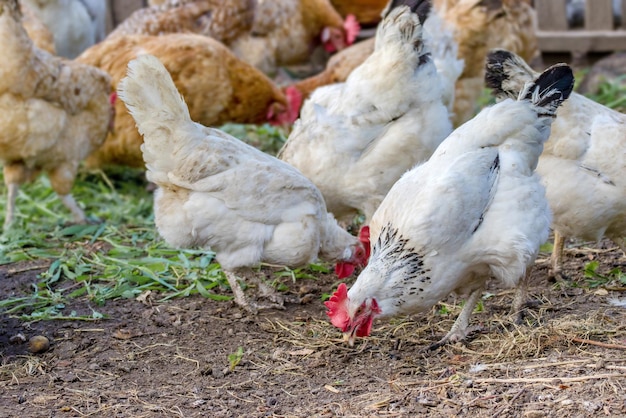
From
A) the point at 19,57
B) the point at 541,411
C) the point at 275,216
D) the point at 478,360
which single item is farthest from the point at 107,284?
the point at 541,411

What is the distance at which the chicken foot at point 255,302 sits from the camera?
4062 mm

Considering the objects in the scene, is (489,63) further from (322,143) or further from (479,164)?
(322,143)

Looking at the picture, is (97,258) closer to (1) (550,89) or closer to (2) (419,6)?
(2) (419,6)

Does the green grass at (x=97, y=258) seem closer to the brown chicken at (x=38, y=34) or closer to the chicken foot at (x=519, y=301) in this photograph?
the chicken foot at (x=519, y=301)

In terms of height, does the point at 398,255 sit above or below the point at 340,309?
above

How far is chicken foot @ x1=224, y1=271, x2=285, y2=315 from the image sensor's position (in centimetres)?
406

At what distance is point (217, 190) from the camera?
145 inches

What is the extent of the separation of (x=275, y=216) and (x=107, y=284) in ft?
4.03

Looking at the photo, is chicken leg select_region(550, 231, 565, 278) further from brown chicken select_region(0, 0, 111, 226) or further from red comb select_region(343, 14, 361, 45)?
red comb select_region(343, 14, 361, 45)

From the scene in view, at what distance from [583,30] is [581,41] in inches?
8.5

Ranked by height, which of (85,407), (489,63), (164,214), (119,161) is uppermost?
(489,63)

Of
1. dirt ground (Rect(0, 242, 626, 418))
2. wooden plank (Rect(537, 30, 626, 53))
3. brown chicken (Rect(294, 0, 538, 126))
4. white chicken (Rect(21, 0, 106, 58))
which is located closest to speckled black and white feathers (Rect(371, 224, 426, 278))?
dirt ground (Rect(0, 242, 626, 418))

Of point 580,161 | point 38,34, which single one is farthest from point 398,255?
point 38,34

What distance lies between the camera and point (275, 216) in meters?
3.80
